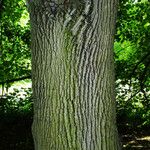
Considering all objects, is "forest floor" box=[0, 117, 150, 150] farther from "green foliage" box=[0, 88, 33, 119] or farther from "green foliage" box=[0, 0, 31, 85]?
"green foliage" box=[0, 0, 31, 85]

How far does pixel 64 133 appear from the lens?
272 cm

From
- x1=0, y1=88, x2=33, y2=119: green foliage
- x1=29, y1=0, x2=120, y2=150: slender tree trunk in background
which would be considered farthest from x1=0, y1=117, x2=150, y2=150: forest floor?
x1=29, y1=0, x2=120, y2=150: slender tree trunk in background

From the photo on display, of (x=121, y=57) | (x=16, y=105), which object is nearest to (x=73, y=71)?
(x=121, y=57)

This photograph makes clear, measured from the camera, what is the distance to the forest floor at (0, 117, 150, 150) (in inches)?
388

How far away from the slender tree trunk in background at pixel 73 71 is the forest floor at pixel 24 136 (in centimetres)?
693

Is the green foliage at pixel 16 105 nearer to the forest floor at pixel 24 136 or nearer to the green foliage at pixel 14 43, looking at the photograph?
the forest floor at pixel 24 136

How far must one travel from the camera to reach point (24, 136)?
10586 millimetres

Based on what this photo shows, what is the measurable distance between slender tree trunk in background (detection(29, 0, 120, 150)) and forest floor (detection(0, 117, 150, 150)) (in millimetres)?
6929

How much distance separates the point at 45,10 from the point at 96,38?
45cm

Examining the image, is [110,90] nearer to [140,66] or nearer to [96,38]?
[96,38]

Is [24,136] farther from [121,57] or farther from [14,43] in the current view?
[121,57]

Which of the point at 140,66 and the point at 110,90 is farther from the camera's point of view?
the point at 140,66

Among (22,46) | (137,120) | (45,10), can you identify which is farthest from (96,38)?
(137,120)

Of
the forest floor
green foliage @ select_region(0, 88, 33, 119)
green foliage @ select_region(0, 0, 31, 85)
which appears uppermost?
green foliage @ select_region(0, 0, 31, 85)
